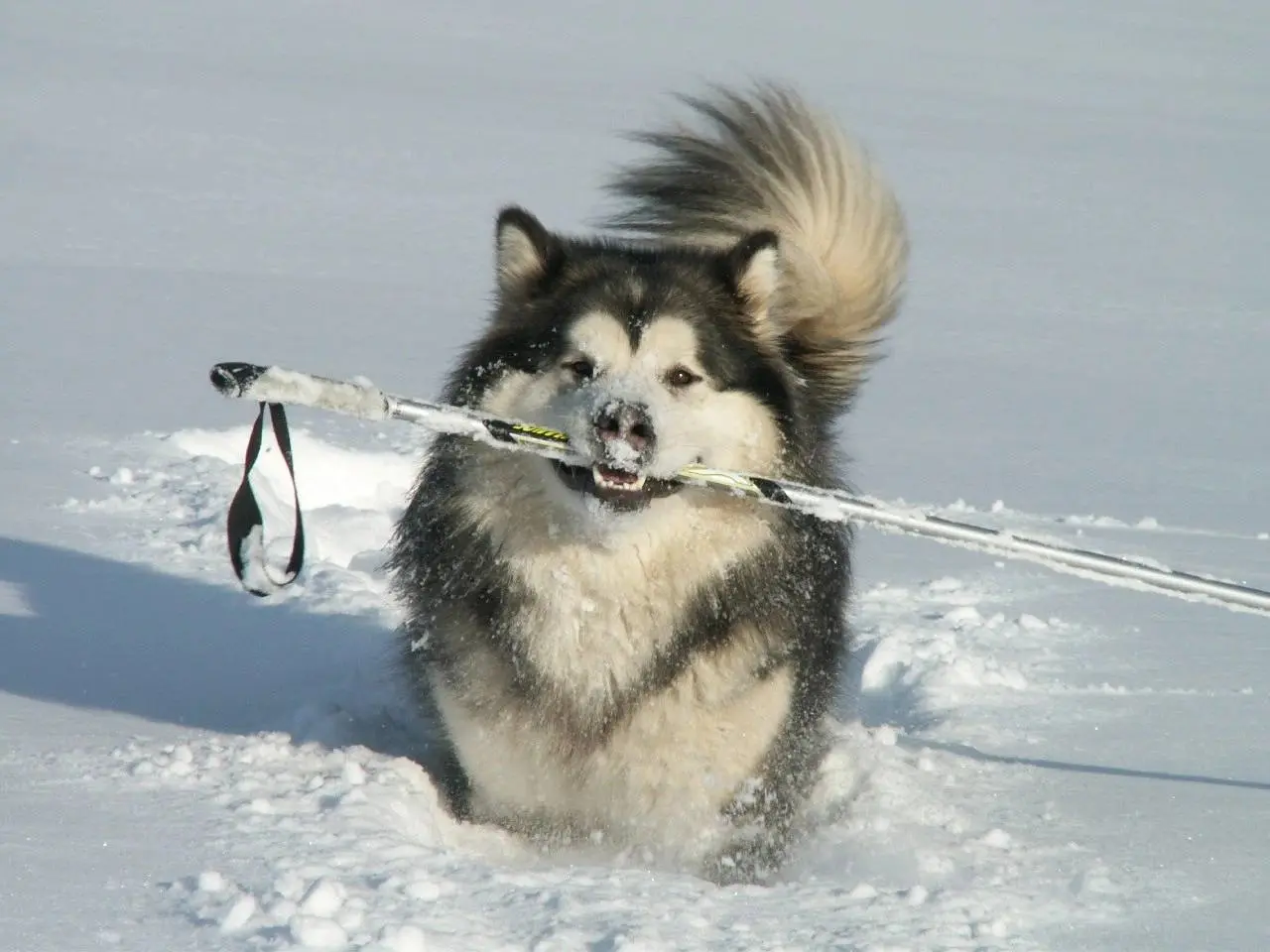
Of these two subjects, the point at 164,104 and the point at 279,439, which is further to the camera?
the point at 164,104

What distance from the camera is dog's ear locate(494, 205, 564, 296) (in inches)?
137

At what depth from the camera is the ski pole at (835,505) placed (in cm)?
286

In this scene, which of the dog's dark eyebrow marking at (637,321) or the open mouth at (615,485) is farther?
the dog's dark eyebrow marking at (637,321)

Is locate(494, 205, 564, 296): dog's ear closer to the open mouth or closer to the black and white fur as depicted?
the black and white fur

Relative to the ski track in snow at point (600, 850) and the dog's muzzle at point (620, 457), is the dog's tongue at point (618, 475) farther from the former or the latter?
the ski track in snow at point (600, 850)

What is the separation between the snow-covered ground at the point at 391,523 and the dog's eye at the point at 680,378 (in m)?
0.97

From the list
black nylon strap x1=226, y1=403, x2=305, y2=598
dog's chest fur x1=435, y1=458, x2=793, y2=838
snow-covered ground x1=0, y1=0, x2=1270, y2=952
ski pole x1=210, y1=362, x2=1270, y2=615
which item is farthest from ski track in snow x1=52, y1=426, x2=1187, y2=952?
ski pole x1=210, y1=362, x2=1270, y2=615

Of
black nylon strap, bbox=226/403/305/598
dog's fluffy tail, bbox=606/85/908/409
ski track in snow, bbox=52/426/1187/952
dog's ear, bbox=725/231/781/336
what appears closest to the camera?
ski track in snow, bbox=52/426/1187/952

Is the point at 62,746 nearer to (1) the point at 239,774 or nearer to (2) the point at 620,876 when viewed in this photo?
(1) the point at 239,774

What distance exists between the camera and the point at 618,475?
301 centimetres

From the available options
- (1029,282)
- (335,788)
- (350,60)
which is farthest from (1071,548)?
(350,60)

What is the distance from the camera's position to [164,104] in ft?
46.8

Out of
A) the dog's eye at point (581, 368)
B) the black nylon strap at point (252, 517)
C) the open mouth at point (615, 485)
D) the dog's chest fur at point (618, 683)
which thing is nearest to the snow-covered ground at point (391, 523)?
the dog's chest fur at point (618, 683)

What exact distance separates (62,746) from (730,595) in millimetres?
1349
